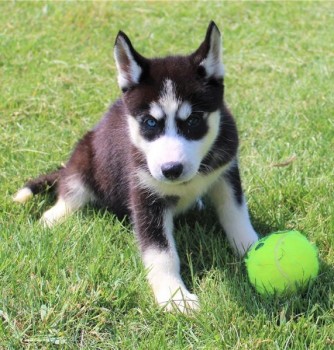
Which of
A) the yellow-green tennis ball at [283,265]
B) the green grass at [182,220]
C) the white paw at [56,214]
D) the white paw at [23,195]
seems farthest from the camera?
the white paw at [23,195]

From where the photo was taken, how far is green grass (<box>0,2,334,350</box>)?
3049 mm

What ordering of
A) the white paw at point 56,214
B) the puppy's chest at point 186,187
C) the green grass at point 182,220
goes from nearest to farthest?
the green grass at point 182,220, the puppy's chest at point 186,187, the white paw at point 56,214

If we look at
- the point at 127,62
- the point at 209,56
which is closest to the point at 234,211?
the point at 209,56

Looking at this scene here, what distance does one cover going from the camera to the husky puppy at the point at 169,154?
3.29 m

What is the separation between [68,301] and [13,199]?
1.39m

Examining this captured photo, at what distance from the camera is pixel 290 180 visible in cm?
431

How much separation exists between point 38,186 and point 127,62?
1.40 meters

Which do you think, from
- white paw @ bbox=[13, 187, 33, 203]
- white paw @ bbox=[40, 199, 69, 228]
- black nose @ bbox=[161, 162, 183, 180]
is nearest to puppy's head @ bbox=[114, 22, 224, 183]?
black nose @ bbox=[161, 162, 183, 180]

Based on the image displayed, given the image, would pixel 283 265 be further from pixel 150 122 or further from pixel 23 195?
pixel 23 195

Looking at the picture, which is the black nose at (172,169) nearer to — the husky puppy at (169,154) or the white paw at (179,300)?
the husky puppy at (169,154)

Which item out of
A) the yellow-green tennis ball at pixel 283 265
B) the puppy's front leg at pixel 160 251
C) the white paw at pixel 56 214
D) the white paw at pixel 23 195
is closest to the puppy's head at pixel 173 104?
the puppy's front leg at pixel 160 251

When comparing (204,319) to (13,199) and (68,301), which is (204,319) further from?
(13,199)

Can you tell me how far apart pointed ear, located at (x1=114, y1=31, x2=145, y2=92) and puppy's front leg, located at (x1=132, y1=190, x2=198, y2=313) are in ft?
2.12

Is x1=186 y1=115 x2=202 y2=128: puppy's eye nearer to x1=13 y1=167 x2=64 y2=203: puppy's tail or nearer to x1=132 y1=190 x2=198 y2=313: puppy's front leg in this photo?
x1=132 y1=190 x2=198 y2=313: puppy's front leg
